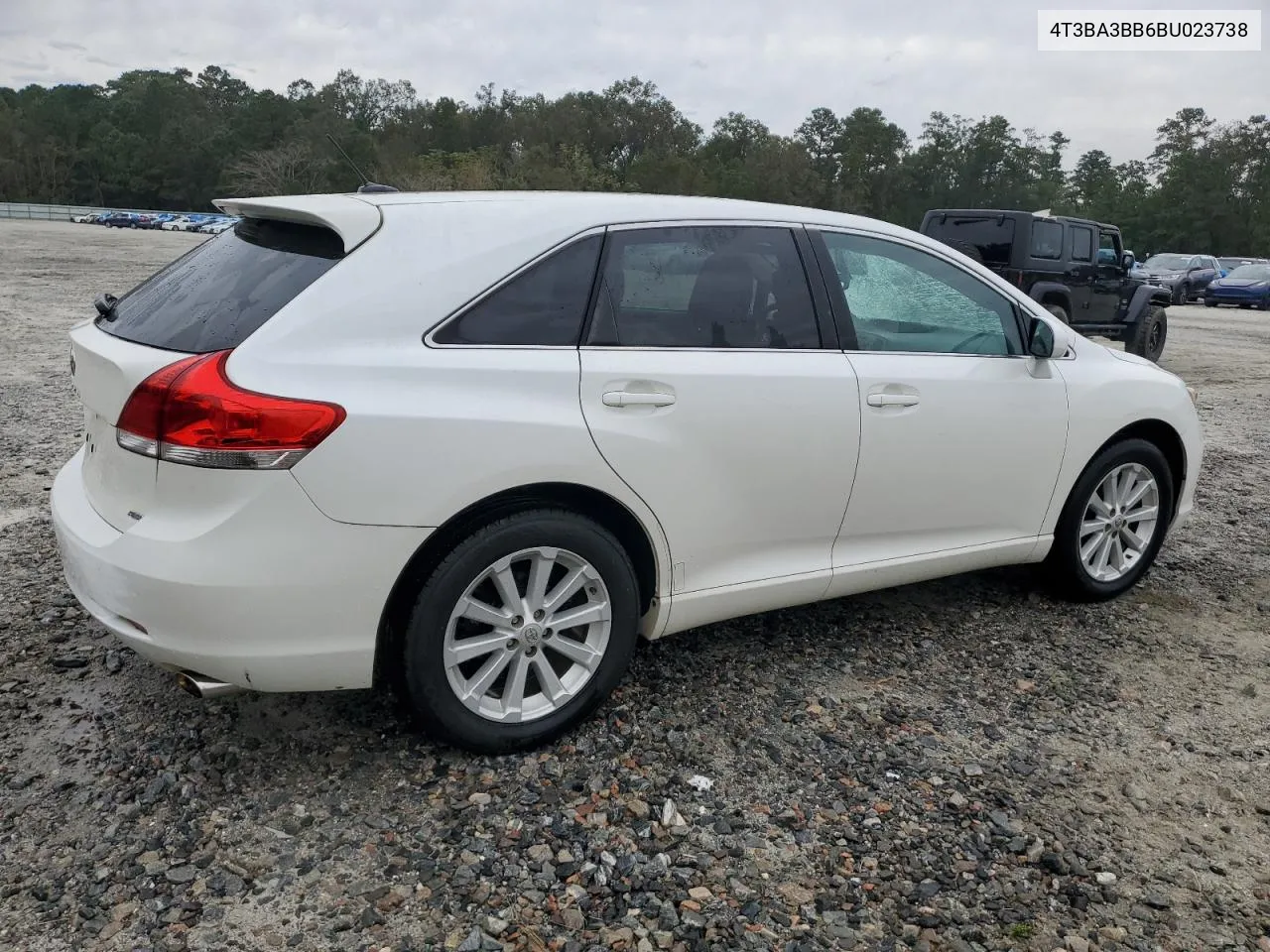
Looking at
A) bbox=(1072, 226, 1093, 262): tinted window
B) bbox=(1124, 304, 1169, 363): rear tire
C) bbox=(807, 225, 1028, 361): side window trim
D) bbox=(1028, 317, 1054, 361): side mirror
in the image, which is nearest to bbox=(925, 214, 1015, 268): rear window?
bbox=(1072, 226, 1093, 262): tinted window

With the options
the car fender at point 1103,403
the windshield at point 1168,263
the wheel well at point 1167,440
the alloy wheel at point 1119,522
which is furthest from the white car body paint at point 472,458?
the windshield at point 1168,263

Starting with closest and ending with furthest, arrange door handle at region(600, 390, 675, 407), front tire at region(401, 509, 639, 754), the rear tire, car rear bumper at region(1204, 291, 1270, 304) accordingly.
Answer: front tire at region(401, 509, 639, 754)
door handle at region(600, 390, 675, 407)
the rear tire
car rear bumper at region(1204, 291, 1270, 304)

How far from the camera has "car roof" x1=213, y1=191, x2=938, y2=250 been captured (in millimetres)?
2896

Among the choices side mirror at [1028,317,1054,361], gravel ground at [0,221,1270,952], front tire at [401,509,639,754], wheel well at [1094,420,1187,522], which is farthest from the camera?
wheel well at [1094,420,1187,522]

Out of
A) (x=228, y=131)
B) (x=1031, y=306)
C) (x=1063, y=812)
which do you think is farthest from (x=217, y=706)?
(x=228, y=131)

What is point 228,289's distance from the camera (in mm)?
2896

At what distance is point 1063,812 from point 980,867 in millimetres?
408

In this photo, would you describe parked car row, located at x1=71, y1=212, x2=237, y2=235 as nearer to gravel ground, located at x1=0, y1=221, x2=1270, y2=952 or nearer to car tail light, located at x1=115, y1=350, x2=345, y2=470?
gravel ground, located at x1=0, y1=221, x2=1270, y2=952

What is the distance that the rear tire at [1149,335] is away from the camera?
1408cm

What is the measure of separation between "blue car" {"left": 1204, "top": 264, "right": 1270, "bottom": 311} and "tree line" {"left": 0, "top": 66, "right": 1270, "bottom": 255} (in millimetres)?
40141

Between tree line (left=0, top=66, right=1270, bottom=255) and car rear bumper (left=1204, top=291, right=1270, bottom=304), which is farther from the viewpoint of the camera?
tree line (left=0, top=66, right=1270, bottom=255)

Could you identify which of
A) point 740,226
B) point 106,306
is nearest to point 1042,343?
point 740,226

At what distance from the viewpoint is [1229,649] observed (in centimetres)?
411

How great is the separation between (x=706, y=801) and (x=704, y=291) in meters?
1.58
